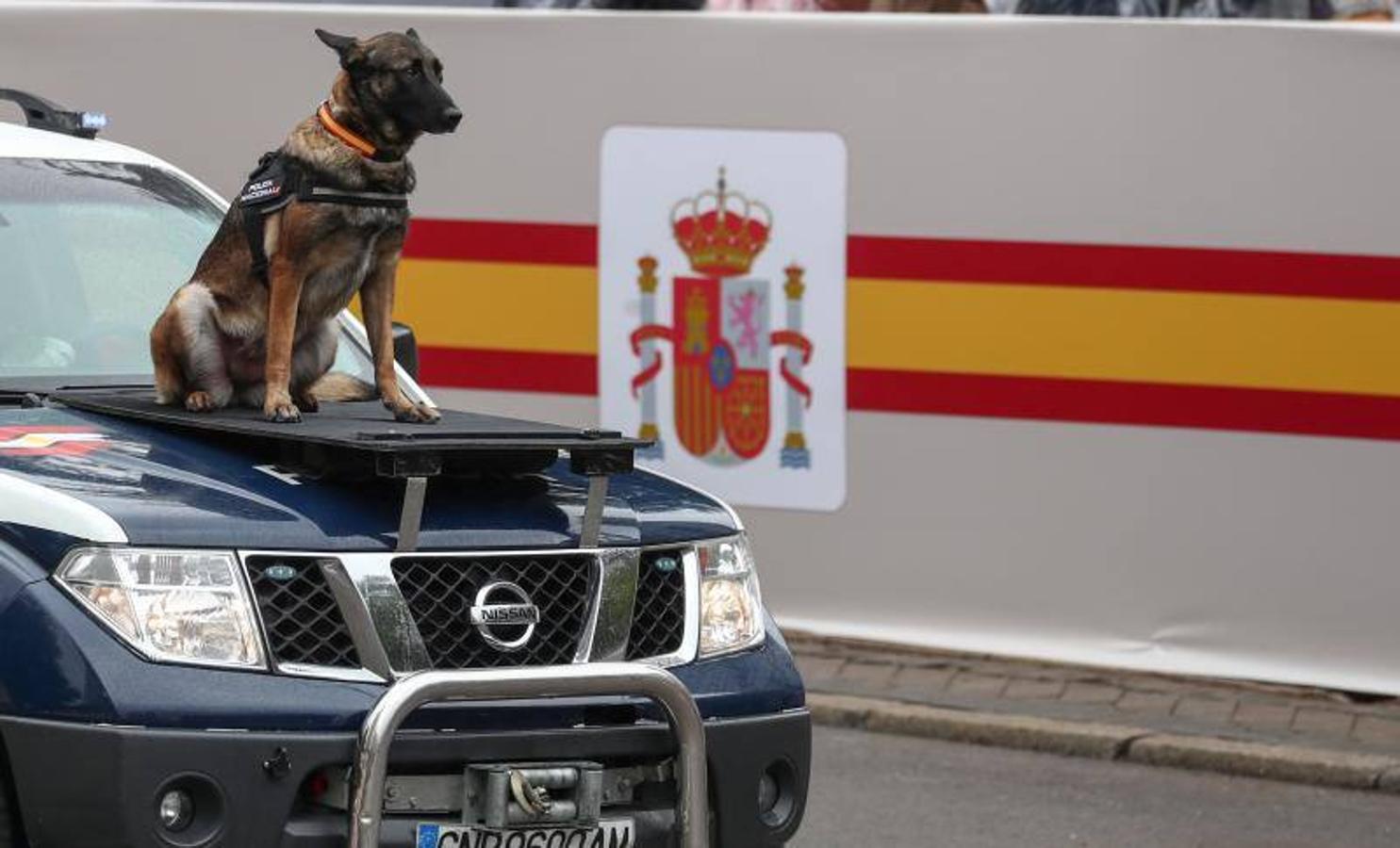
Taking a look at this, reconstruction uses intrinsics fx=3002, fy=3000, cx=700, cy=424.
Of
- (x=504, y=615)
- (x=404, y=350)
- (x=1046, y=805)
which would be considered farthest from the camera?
(x=1046, y=805)

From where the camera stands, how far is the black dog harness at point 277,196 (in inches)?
251

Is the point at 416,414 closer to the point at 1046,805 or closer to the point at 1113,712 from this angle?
the point at 1046,805

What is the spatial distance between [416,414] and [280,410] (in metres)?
0.33

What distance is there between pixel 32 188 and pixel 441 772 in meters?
2.17

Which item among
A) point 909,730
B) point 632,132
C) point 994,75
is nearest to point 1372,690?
point 909,730

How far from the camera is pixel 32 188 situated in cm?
712

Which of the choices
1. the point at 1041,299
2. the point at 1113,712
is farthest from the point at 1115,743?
the point at 1041,299

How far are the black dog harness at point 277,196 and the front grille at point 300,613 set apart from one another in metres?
1.01

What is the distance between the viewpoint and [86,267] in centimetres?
704

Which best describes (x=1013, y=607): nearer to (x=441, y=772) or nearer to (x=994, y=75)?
(x=994, y=75)

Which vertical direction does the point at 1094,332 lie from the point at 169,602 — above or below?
above

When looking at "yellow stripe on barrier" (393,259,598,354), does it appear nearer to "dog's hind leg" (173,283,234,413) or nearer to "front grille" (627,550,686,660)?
"dog's hind leg" (173,283,234,413)

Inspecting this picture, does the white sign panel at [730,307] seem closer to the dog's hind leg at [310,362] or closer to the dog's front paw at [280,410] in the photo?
the dog's hind leg at [310,362]

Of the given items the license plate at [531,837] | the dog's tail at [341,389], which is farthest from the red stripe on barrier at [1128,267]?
the license plate at [531,837]
